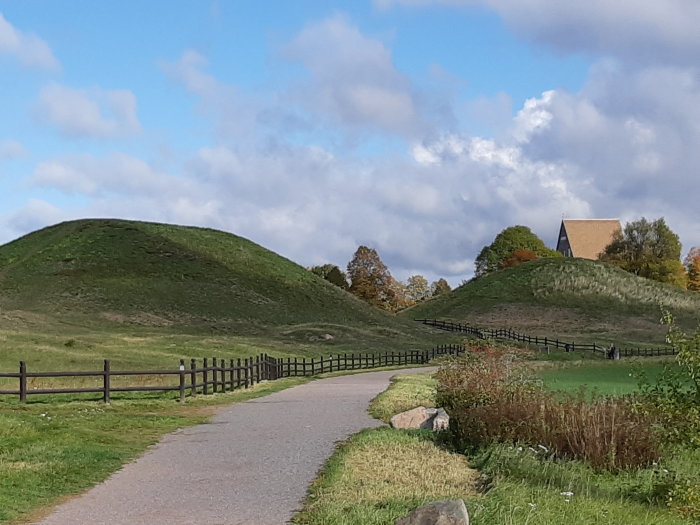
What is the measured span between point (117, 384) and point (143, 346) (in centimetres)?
1867

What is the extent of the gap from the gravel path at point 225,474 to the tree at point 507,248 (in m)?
139

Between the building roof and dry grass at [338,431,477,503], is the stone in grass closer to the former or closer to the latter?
dry grass at [338,431,477,503]

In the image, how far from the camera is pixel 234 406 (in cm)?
2678

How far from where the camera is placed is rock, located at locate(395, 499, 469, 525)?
8164 mm

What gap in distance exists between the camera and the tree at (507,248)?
15900cm

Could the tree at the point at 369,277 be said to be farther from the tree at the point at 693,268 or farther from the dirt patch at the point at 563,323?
the tree at the point at 693,268

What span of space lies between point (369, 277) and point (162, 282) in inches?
1640

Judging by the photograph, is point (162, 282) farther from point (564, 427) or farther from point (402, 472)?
point (402, 472)

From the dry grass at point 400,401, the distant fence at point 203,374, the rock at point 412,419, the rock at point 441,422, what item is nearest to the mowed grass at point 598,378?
the dry grass at point 400,401

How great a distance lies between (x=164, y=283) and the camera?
326 feet

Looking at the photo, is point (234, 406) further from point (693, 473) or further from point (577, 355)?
point (577, 355)

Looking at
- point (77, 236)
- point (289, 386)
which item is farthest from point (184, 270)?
point (289, 386)

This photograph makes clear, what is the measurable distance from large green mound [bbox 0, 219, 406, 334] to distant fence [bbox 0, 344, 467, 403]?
102 ft

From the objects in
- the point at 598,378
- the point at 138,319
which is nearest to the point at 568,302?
the point at 138,319
